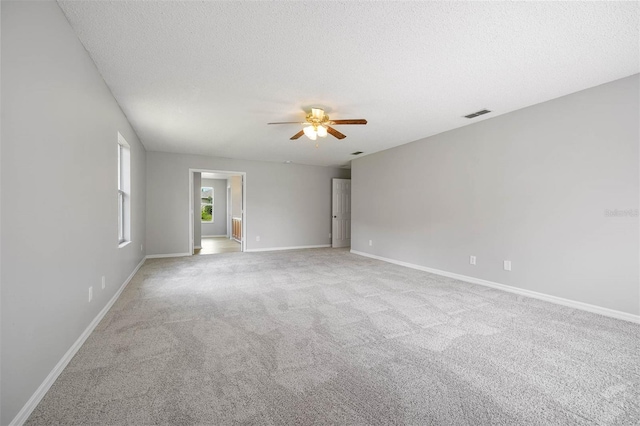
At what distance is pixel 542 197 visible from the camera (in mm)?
3426

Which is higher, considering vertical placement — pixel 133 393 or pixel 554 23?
pixel 554 23

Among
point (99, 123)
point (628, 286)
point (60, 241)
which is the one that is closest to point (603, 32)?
point (628, 286)

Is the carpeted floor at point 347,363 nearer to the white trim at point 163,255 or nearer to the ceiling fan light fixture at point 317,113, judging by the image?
the ceiling fan light fixture at point 317,113

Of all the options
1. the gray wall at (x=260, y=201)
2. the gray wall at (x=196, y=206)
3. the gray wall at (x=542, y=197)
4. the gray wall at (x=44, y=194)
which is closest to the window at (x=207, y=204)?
the gray wall at (x=196, y=206)

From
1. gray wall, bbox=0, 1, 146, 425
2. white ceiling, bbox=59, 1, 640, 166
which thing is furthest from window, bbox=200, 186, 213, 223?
gray wall, bbox=0, 1, 146, 425

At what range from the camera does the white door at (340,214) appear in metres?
8.19

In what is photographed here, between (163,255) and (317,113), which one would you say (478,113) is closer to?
(317,113)

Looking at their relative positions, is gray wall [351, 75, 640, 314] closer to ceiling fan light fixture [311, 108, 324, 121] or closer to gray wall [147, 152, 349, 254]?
ceiling fan light fixture [311, 108, 324, 121]

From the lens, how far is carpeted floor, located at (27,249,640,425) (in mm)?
1487

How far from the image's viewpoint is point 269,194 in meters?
7.46

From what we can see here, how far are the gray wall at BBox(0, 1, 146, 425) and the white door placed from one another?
6.11 m

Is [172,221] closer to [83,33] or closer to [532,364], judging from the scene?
[83,33]

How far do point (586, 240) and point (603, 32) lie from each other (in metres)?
2.08

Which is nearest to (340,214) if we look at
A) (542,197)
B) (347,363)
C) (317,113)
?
(317,113)
